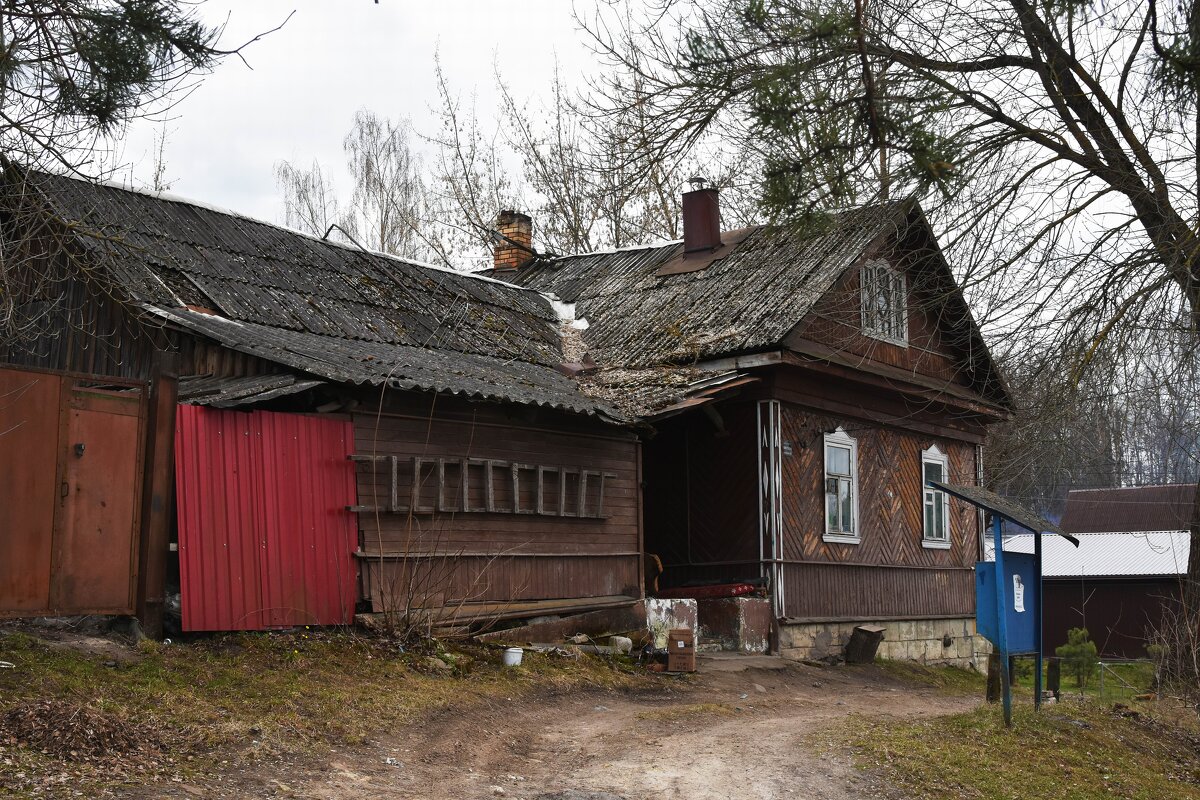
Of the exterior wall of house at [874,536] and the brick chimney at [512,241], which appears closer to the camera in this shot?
the exterior wall of house at [874,536]

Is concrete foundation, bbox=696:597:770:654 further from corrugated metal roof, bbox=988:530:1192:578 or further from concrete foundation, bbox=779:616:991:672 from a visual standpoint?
corrugated metal roof, bbox=988:530:1192:578

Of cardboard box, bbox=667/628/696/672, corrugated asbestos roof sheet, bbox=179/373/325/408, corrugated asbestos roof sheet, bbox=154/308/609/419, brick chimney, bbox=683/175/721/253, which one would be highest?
brick chimney, bbox=683/175/721/253

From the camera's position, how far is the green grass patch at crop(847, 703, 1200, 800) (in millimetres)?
7641

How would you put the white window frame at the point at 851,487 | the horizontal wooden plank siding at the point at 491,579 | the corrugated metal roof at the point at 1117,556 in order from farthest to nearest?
the corrugated metal roof at the point at 1117,556, the white window frame at the point at 851,487, the horizontal wooden plank siding at the point at 491,579

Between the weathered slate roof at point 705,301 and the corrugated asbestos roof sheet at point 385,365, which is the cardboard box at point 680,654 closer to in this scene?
the corrugated asbestos roof sheet at point 385,365

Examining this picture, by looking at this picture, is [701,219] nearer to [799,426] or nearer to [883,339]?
[883,339]

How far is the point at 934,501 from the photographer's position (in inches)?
754

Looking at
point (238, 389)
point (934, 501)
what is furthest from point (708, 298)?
point (238, 389)

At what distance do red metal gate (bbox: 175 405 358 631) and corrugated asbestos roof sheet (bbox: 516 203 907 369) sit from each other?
19.9 ft

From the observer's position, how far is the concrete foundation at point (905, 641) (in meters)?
15.6

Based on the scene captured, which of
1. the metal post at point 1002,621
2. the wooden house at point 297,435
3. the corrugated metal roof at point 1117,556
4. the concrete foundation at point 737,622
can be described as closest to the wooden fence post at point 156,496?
the wooden house at point 297,435

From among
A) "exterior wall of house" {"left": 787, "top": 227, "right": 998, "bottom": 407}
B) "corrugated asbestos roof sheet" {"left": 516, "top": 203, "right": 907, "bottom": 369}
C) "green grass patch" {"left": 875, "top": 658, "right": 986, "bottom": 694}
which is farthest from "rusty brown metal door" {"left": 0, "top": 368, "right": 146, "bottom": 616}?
"green grass patch" {"left": 875, "top": 658, "right": 986, "bottom": 694}

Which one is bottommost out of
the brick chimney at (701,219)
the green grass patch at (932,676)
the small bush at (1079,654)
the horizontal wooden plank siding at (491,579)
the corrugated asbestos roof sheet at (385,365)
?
the small bush at (1079,654)

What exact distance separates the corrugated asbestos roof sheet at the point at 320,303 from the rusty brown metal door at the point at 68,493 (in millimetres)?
2158
